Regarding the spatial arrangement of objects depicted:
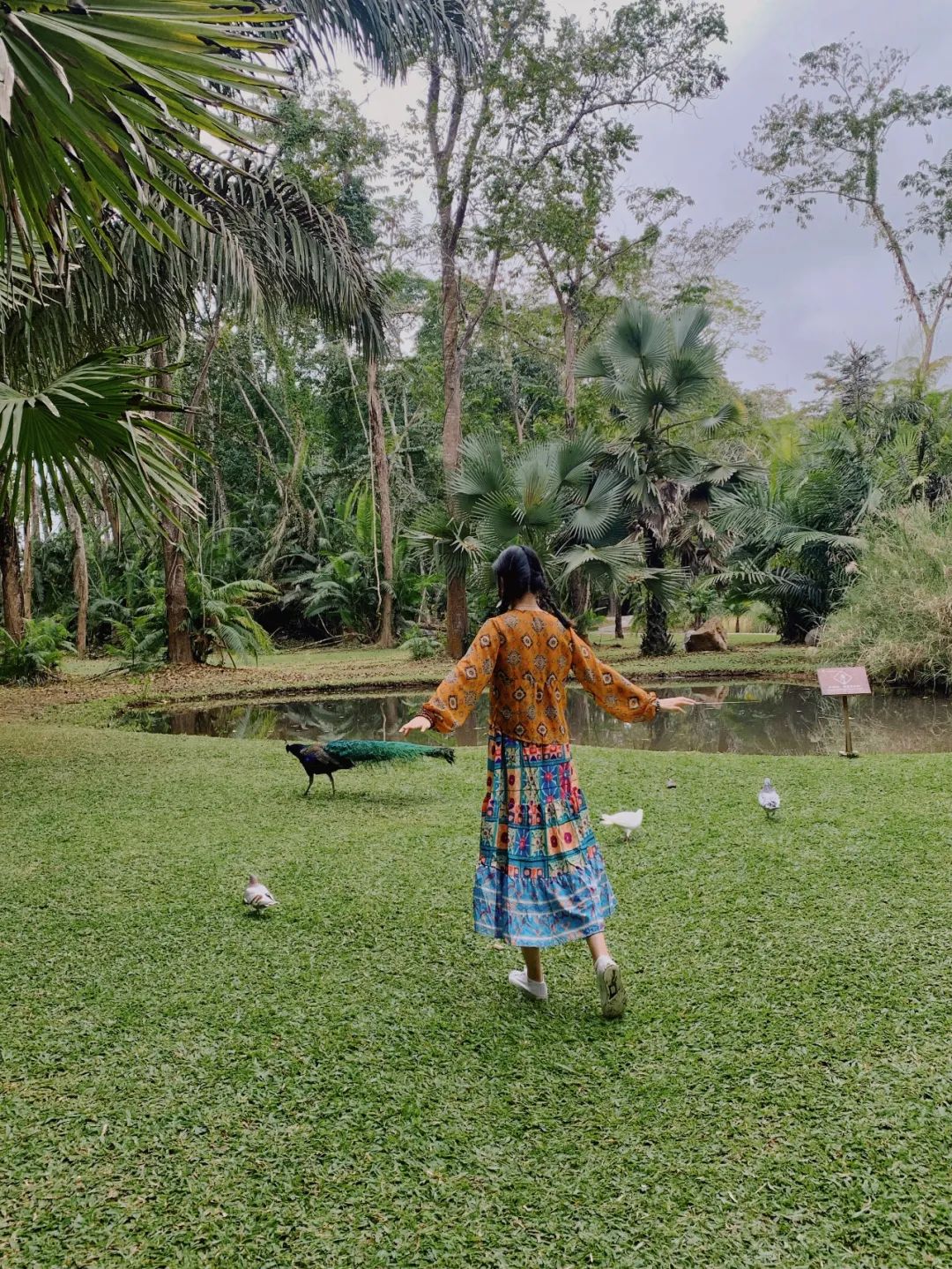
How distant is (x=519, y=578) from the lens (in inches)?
120

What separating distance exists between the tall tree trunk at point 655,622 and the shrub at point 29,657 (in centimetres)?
965

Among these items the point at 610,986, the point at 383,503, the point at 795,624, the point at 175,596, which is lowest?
the point at 610,986

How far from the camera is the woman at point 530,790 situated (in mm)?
2914

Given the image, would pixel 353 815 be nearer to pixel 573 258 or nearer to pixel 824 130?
pixel 573 258

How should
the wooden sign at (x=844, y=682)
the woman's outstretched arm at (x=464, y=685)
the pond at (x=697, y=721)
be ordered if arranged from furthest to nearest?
the pond at (x=697, y=721) < the wooden sign at (x=844, y=682) < the woman's outstretched arm at (x=464, y=685)

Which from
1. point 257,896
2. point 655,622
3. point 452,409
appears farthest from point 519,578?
point 452,409

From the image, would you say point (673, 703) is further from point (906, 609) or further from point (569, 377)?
point (569, 377)

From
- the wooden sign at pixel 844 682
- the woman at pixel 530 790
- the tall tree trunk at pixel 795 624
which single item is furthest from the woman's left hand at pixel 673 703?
the tall tree trunk at pixel 795 624

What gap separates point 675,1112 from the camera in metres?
2.35

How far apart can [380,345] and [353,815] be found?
7.59m

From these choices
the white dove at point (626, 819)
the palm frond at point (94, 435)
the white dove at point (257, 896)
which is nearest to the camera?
the white dove at point (257, 896)

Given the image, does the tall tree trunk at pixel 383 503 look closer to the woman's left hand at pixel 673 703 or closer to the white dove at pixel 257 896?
the white dove at pixel 257 896

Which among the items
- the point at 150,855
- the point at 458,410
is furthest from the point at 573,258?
the point at 150,855

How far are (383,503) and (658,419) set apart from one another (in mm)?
6758
